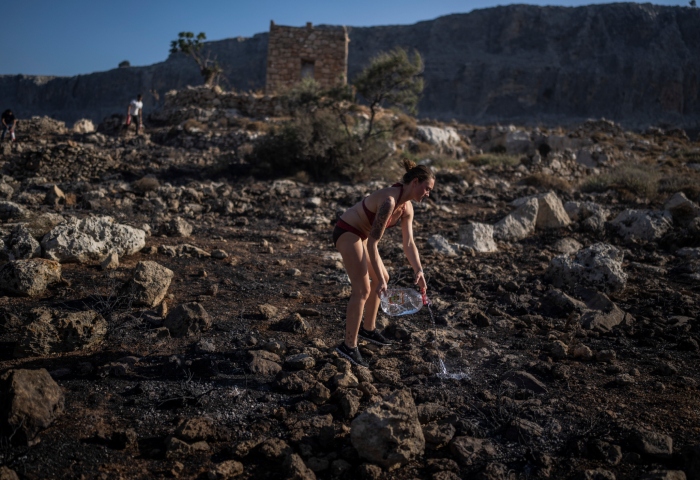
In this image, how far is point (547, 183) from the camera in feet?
39.4

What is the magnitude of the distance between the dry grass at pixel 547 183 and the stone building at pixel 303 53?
11.9 meters

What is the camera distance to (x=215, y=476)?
91.7 inches

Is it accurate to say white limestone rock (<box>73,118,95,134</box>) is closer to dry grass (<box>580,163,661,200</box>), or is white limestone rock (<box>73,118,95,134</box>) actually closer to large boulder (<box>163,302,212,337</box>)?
dry grass (<box>580,163,661,200</box>)

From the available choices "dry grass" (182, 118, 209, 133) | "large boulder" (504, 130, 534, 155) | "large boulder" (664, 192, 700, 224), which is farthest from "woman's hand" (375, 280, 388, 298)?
"large boulder" (504, 130, 534, 155)

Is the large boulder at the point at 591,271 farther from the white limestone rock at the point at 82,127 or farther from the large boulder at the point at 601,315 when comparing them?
the white limestone rock at the point at 82,127

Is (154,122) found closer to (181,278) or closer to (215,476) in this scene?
(181,278)

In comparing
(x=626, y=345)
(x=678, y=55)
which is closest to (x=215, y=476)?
(x=626, y=345)

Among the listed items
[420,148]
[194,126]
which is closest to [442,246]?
[420,148]

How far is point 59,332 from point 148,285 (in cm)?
86

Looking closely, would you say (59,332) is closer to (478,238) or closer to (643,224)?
(478,238)

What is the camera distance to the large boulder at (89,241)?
4934mm

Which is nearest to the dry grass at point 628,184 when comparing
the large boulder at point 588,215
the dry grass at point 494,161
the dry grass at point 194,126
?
the large boulder at point 588,215

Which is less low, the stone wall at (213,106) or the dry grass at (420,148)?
A: the stone wall at (213,106)

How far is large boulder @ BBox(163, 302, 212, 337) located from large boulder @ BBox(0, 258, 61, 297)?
4.01ft
